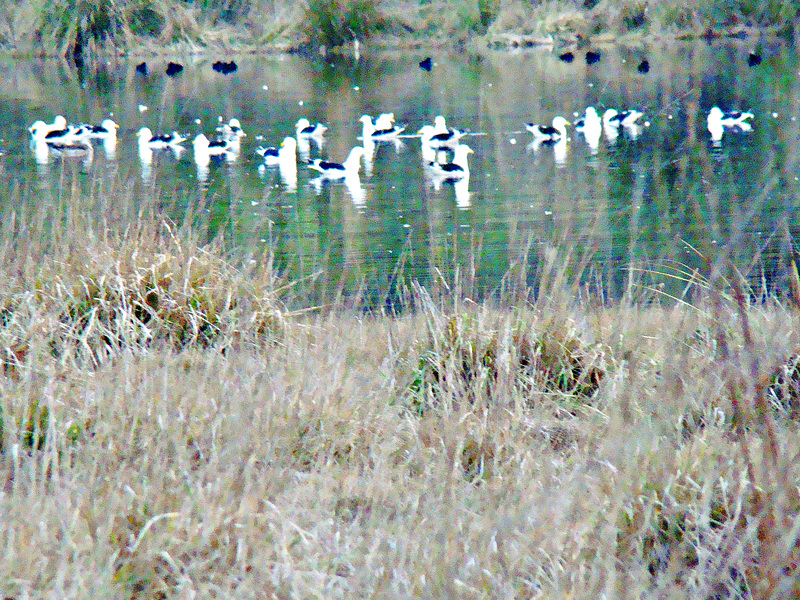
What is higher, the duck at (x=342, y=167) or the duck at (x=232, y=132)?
the duck at (x=232, y=132)

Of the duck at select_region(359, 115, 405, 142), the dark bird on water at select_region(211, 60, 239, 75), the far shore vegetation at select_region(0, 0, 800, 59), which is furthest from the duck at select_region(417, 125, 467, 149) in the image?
the far shore vegetation at select_region(0, 0, 800, 59)

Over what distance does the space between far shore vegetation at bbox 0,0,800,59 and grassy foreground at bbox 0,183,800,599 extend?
31.9 metres

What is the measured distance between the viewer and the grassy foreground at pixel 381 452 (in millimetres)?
2629

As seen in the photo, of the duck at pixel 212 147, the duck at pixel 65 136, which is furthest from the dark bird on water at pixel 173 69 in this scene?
the duck at pixel 212 147

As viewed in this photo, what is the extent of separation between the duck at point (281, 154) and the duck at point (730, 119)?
6738mm

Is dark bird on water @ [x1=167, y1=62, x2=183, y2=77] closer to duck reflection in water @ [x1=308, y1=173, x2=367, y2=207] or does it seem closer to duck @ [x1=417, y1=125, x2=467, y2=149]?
duck @ [x1=417, y1=125, x2=467, y2=149]

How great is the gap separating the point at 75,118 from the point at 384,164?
27.7 feet

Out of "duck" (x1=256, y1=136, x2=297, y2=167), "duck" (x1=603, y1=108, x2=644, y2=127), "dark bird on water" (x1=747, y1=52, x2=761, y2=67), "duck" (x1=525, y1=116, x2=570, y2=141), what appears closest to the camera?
"duck" (x1=256, y1=136, x2=297, y2=167)

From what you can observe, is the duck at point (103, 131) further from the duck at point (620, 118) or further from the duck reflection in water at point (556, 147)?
the duck at point (620, 118)

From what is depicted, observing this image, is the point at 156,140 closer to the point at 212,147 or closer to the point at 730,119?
the point at 212,147

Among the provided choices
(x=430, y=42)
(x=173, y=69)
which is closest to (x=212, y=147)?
(x=173, y=69)

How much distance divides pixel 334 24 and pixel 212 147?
2428 centimetres

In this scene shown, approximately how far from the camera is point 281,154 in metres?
14.2

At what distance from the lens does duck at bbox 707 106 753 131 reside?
1656cm
